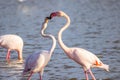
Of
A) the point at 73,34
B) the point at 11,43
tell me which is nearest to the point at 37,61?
the point at 11,43

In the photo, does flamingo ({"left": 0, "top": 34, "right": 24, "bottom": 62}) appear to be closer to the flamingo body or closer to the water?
the water

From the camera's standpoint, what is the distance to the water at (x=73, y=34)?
1147 cm

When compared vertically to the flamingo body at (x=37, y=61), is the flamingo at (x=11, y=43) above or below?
above

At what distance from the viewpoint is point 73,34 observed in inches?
687

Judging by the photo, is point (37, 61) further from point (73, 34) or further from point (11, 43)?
point (73, 34)

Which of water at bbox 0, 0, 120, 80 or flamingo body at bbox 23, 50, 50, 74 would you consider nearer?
flamingo body at bbox 23, 50, 50, 74

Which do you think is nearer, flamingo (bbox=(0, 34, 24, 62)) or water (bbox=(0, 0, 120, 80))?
water (bbox=(0, 0, 120, 80))

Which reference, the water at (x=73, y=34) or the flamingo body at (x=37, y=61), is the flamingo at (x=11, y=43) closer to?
the water at (x=73, y=34)

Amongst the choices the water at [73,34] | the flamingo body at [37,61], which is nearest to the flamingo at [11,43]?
the water at [73,34]

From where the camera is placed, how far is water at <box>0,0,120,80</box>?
37.6 ft

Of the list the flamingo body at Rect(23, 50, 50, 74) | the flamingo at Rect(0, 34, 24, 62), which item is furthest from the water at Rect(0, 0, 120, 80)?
the flamingo body at Rect(23, 50, 50, 74)

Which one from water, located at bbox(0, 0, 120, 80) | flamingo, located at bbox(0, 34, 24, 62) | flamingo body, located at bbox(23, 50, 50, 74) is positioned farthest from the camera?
flamingo, located at bbox(0, 34, 24, 62)

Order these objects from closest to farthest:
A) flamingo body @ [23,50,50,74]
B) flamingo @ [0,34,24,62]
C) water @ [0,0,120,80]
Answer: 1. flamingo body @ [23,50,50,74]
2. water @ [0,0,120,80]
3. flamingo @ [0,34,24,62]

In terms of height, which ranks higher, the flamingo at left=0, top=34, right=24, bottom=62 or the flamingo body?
the flamingo at left=0, top=34, right=24, bottom=62
